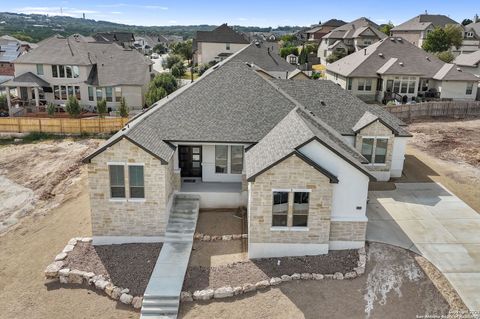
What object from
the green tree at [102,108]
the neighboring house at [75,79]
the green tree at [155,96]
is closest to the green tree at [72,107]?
the green tree at [102,108]

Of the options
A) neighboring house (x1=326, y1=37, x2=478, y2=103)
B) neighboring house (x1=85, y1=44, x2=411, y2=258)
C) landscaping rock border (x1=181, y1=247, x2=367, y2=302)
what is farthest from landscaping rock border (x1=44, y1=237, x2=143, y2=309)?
neighboring house (x1=326, y1=37, x2=478, y2=103)

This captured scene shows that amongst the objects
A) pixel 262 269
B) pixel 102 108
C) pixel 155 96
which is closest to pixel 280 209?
pixel 262 269

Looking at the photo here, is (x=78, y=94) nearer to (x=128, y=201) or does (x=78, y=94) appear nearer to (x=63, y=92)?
(x=63, y=92)

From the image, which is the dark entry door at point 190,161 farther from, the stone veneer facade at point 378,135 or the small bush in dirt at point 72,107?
the small bush in dirt at point 72,107

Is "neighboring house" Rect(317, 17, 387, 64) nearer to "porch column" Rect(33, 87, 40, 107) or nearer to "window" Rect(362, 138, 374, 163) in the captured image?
"porch column" Rect(33, 87, 40, 107)

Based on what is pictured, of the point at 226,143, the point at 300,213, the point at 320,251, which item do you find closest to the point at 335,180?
the point at 300,213

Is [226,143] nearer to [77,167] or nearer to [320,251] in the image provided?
[320,251]
